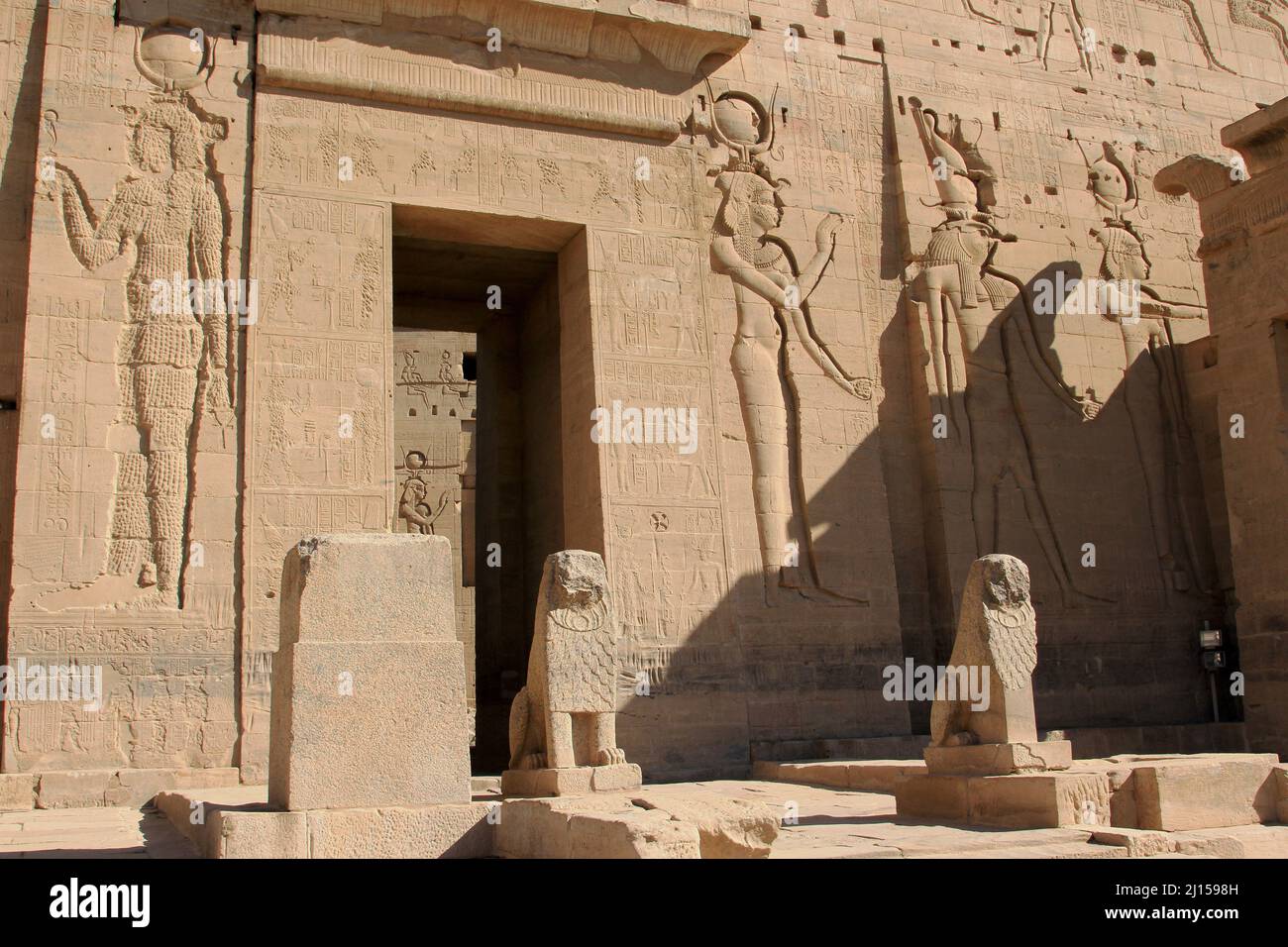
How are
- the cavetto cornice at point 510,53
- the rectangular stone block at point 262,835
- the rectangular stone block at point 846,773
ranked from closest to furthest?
the rectangular stone block at point 262,835 < the rectangular stone block at point 846,773 < the cavetto cornice at point 510,53

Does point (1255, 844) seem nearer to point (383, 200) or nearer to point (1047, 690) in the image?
point (1047, 690)

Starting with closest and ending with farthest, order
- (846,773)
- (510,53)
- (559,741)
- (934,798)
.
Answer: (559,741)
(934,798)
(846,773)
(510,53)

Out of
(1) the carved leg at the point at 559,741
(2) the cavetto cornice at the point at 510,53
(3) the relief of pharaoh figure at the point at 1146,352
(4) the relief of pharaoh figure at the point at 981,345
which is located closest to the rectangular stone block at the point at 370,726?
(1) the carved leg at the point at 559,741

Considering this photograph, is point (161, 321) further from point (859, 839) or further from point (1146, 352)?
point (1146, 352)

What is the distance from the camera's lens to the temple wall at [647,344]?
951 cm

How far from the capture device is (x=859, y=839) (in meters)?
6.22

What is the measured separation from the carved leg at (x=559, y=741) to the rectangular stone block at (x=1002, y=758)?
83.6 inches

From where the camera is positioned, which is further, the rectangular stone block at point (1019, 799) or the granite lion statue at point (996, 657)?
the granite lion statue at point (996, 657)

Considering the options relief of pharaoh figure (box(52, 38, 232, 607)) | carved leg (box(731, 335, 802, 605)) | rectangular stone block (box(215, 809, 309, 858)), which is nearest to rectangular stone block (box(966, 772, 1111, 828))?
rectangular stone block (box(215, 809, 309, 858))

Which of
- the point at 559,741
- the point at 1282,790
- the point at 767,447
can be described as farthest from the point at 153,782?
the point at 1282,790

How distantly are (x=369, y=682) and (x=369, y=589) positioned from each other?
0.38 metres

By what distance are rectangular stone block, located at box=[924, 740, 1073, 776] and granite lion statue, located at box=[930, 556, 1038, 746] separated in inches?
3.0

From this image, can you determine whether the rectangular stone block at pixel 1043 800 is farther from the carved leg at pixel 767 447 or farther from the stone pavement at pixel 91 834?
the carved leg at pixel 767 447
